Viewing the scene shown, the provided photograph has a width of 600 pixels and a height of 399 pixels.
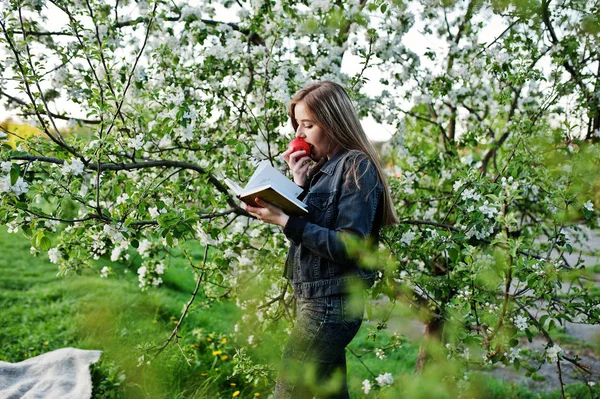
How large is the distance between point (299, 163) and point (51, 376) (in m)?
2.16

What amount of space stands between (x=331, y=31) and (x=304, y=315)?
2.33 metres

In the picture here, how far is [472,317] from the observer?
2.82m

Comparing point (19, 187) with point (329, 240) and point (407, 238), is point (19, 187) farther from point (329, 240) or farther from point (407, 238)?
point (407, 238)

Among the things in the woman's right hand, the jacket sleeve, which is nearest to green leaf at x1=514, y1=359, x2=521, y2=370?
the jacket sleeve

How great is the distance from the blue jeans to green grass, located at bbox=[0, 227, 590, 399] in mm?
745

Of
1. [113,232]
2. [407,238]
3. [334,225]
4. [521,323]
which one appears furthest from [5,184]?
[521,323]

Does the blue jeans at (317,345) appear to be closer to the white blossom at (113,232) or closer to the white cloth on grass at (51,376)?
the white blossom at (113,232)

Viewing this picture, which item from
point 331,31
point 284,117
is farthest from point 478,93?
point 284,117

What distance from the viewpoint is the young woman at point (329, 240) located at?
1.90 m

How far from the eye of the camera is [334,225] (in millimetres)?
1947

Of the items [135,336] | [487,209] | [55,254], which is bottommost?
[135,336]

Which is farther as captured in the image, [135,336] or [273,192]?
[135,336]

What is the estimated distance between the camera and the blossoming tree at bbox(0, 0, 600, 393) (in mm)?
2502

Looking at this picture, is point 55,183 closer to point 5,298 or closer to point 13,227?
point 13,227
